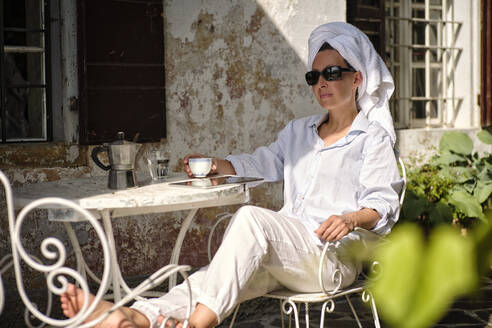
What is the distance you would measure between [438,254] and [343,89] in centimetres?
251

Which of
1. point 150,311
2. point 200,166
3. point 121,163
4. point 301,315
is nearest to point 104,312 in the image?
point 150,311

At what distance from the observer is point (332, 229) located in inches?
90.3

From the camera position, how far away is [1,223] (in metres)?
→ 3.66

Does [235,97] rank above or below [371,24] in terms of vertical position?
below

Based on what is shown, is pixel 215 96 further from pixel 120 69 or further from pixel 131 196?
pixel 131 196

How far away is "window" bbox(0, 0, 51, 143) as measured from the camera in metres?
3.86

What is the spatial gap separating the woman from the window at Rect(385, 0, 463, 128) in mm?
3410

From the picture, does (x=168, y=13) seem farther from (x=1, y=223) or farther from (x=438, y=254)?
(x=438, y=254)

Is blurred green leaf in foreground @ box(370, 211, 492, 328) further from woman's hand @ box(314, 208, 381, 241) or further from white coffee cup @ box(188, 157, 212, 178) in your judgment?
white coffee cup @ box(188, 157, 212, 178)

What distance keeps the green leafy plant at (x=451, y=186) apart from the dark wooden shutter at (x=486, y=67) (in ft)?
1.30

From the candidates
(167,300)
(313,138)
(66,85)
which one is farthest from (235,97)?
(167,300)

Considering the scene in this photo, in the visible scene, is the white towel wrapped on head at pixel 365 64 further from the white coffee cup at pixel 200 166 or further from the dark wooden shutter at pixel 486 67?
the dark wooden shutter at pixel 486 67

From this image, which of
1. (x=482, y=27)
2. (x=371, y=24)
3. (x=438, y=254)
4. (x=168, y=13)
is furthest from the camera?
(x=482, y=27)

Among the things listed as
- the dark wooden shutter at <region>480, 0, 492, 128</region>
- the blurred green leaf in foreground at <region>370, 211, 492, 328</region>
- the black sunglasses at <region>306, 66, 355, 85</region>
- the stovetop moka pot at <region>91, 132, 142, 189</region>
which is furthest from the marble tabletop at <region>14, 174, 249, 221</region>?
the dark wooden shutter at <region>480, 0, 492, 128</region>
